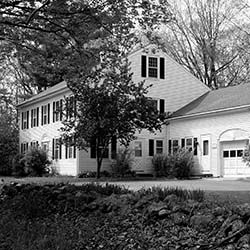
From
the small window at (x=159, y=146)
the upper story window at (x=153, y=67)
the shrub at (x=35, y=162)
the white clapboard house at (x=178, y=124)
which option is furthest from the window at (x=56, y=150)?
the upper story window at (x=153, y=67)

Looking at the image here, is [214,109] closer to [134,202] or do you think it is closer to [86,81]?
[86,81]

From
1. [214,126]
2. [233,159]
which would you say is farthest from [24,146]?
[233,159]

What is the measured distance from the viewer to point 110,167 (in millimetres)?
32812

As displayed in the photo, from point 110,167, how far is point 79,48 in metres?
17.5

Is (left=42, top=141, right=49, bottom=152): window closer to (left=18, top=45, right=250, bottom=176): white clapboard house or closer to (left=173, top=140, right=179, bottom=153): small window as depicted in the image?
(left=18, top=45, right=250, bottom=176): white clapboard house

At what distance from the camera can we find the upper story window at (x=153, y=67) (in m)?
34.5

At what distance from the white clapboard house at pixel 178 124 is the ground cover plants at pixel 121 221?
18040 mm

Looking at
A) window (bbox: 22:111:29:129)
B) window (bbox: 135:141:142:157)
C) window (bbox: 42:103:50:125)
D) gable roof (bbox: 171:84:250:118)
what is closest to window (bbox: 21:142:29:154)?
window (bbox: 22:111:29:129)

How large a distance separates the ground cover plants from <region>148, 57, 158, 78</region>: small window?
2389 centimetres

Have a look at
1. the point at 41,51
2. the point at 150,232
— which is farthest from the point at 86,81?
the point at 150,232

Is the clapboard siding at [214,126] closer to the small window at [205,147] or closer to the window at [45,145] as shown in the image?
the small window at [205,147]

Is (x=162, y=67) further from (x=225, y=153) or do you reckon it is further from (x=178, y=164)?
(x=225, y=153)

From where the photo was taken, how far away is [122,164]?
3189 cm

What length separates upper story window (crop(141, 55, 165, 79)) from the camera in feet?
113
